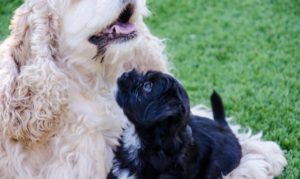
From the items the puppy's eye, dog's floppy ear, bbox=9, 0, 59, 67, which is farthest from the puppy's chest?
dog's floppy ear, bbox=9, 0, 59, 67

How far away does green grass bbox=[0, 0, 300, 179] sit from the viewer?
590cm

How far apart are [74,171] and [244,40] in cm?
415

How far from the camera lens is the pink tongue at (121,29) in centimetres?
407

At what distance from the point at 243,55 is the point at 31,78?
153 inches

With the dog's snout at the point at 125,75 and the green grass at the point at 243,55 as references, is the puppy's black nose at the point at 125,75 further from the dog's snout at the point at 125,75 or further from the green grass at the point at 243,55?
the green grass at the point at 243,55

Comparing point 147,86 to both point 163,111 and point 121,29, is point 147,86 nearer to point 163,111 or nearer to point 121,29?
point 163,111

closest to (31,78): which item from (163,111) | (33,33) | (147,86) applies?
(33,33)

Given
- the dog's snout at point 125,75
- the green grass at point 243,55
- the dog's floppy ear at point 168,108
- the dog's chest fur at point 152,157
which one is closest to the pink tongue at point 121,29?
the dog's snout at point 125,75

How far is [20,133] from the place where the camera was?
4.12m

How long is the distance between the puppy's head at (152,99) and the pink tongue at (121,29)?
0.30m

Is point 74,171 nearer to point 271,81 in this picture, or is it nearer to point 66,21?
point 66,21

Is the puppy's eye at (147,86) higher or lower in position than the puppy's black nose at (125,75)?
lower

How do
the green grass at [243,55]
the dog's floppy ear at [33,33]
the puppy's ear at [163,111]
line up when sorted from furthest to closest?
the green grass at [243,55] → the dog's floppy ear at [33,33] → the puppy's ear at [163,111]

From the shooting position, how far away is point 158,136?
4.14 metres
